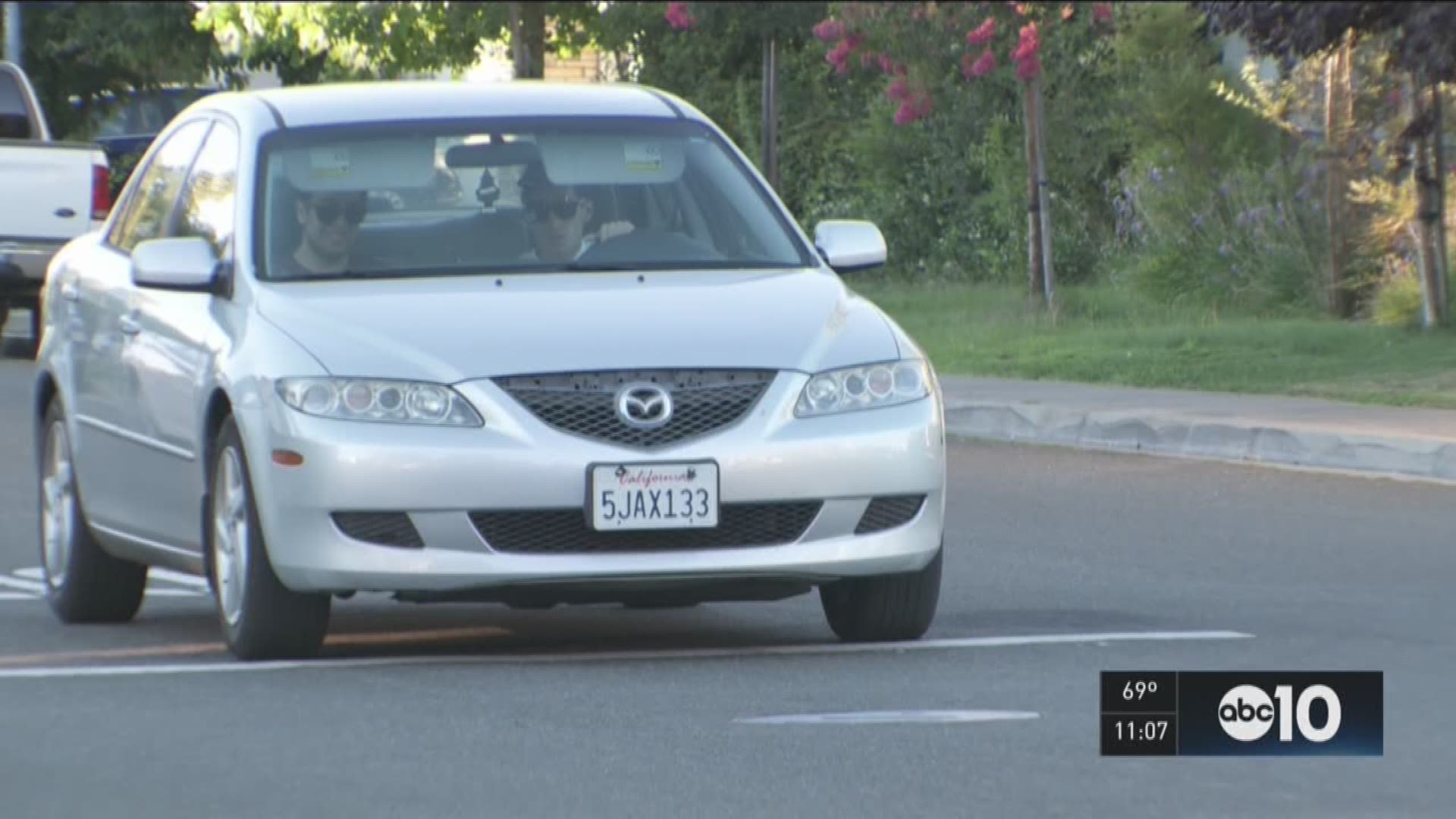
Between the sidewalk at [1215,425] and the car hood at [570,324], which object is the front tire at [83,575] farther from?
the sidewalk at [1215,425]

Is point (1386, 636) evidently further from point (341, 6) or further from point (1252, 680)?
point (341, 6)

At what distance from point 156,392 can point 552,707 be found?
7.22 feet

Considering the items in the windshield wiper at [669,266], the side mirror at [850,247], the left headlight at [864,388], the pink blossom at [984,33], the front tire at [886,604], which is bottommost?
the pink blossom at [984,33]

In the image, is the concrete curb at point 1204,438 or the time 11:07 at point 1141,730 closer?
the time 11:07 at point 1141,730

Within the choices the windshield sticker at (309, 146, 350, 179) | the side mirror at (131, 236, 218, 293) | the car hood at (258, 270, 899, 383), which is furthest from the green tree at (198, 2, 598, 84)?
the car hood at (258, 270, 899, 383)

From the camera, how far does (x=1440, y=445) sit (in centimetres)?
1562

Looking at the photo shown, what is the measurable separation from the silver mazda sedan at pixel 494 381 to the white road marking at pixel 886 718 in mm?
901

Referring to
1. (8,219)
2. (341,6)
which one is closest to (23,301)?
(8,219)

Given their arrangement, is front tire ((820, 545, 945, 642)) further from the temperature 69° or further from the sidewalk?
the sidewalk

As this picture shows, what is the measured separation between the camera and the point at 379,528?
9.11 metres

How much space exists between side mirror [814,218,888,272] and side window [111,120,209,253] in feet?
6.51

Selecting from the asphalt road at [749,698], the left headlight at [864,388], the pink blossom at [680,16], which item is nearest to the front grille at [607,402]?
the left headlight at [864,388]

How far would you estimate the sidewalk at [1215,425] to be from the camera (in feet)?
52.3

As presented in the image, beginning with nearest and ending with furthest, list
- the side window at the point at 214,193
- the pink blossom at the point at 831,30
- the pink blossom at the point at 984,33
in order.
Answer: the side window at the point at 214,193
the pink blossom at the point at 984,33
the pink blossom at the point at 831,30
